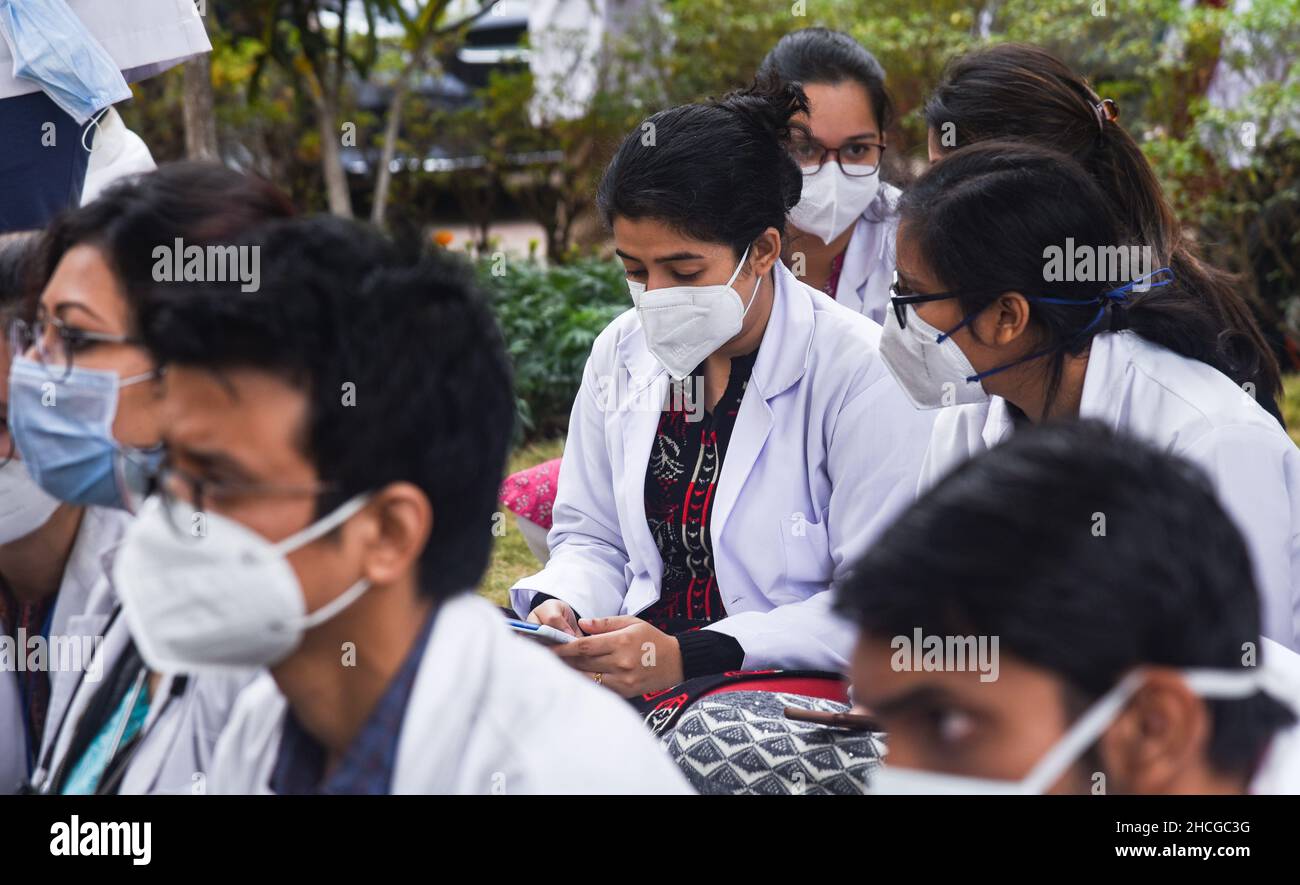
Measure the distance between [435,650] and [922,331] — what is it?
1518mm

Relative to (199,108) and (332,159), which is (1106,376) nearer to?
(199,108)

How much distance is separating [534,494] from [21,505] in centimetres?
192

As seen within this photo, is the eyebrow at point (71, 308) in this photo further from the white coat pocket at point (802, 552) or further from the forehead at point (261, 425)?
the white coat pocket at point (802, 552)

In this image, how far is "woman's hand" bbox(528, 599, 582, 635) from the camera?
10.2 feet

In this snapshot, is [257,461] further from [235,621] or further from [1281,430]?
[1281,430]

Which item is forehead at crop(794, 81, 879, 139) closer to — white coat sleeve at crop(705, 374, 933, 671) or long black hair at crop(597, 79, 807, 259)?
long black hair at crop(597, 79, 807, 259)

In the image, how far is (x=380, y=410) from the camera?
1674 mm

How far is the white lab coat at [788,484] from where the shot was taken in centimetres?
309

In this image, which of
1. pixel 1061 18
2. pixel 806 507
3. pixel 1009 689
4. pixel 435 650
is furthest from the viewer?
pixel 1061 18

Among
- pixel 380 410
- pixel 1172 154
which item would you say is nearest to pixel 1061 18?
pixel 1172 154

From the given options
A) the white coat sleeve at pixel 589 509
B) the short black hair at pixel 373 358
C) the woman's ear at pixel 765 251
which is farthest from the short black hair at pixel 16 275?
the woman's ear at pixel 765 251

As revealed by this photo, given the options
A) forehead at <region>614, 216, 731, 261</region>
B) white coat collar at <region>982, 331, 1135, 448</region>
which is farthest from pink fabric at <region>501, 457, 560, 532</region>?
white coat collar at <region>982, 331, 1135, 448</region>

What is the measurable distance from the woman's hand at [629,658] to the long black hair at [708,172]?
A: 3.02 feet

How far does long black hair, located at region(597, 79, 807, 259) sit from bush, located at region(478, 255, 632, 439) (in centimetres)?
313
